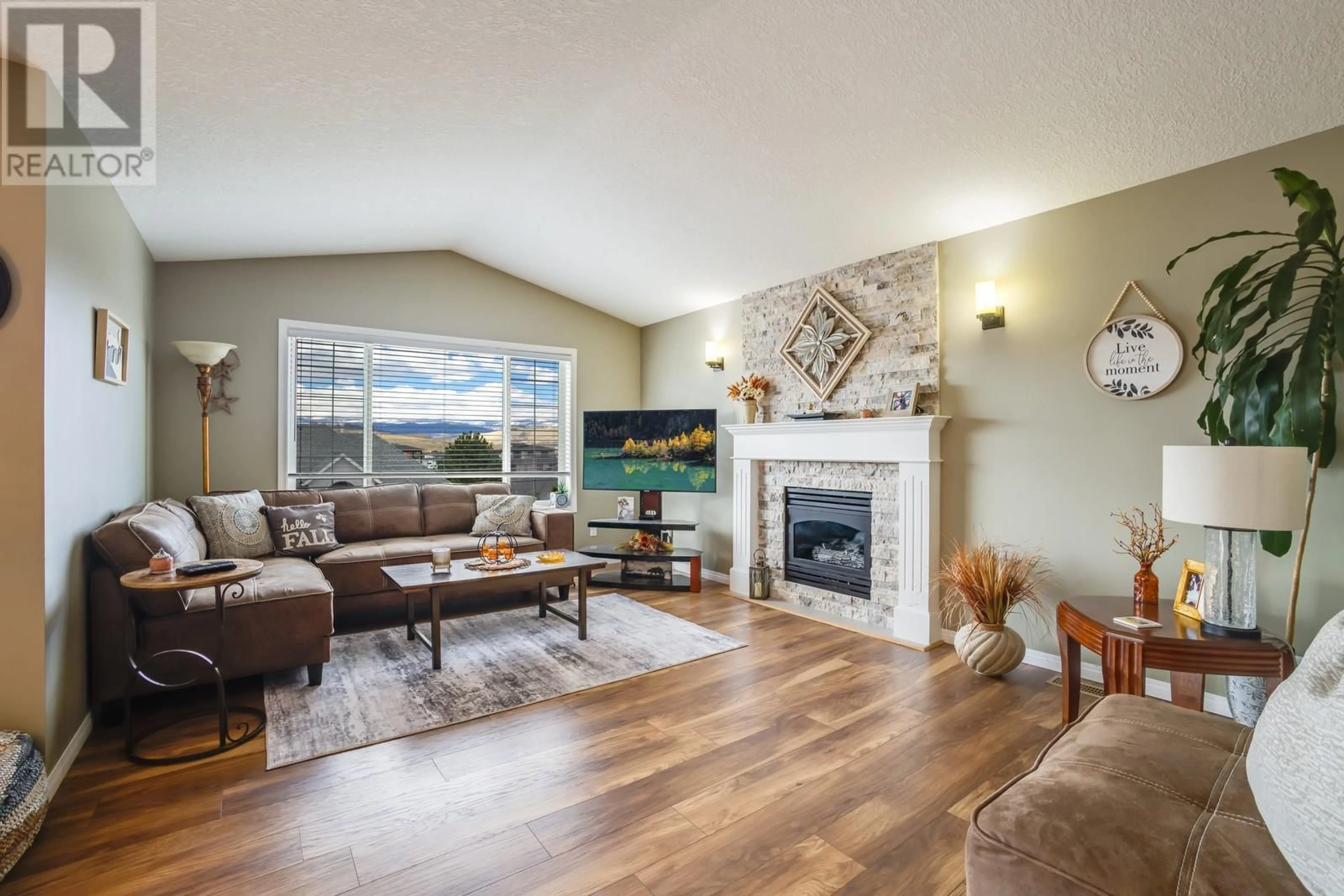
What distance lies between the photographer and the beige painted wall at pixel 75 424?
2115mm

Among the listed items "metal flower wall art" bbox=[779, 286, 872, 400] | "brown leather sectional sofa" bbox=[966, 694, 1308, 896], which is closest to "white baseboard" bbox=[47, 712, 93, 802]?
"brown leather sectional sofa" bbox=[966, 694, 1308, 896]

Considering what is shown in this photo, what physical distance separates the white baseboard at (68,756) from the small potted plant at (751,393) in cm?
409

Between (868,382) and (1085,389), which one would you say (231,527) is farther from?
(1085,389)

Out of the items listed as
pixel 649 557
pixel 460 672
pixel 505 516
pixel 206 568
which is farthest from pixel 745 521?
pixel 206 568

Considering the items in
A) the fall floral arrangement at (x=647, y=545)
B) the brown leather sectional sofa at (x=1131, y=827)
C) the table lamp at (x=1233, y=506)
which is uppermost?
the table lamp at (x=1233, y=506)

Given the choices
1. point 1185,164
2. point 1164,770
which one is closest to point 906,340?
point 1185,164

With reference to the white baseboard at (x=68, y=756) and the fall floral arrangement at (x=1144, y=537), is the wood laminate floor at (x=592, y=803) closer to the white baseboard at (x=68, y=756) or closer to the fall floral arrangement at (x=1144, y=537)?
the white baseboard at (x=68, y=756)

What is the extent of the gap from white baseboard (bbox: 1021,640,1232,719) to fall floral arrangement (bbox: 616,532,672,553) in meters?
2.75

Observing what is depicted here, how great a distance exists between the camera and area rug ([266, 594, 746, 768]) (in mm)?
2570

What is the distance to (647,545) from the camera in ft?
17.1

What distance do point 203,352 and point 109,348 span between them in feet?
4.28

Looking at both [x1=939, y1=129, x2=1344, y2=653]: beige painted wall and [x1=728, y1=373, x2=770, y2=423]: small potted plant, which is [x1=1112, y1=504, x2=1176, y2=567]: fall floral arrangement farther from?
[x1=728, y1=373, x2=770, y2=423]: small potted plant

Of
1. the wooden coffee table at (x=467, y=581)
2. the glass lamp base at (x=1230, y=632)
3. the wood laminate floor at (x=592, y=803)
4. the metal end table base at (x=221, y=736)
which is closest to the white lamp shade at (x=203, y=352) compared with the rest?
the wooden coffee table at (x=467, y=581)

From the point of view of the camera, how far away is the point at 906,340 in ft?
12.8
